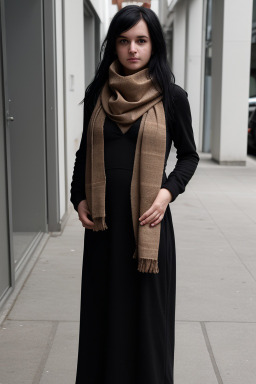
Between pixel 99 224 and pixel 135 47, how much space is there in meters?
0.72

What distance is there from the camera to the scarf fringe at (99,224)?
2.39 metres

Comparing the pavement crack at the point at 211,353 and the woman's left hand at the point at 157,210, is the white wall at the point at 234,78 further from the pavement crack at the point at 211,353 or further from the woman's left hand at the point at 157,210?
the woman's left hand at the point at 157,210

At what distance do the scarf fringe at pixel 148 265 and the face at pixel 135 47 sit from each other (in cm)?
77

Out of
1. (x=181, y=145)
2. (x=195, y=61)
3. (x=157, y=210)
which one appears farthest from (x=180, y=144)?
(x=195, y=61)

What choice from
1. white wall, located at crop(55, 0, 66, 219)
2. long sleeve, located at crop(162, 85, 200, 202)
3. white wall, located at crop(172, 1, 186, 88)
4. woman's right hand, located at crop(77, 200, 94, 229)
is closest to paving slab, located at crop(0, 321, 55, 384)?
woman's right hand, located at crop(77, 200, 94, 229)

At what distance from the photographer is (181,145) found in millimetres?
2459

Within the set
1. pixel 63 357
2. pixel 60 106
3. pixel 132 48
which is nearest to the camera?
pixel 132 48

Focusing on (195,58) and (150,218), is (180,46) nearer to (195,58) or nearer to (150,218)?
(195,58)

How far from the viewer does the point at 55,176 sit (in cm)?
612

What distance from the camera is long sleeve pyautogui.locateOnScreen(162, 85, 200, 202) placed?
2389mm

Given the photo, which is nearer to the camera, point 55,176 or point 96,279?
point 96,279

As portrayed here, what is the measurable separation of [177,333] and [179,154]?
164 centimetres

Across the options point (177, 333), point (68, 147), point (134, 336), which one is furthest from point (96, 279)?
point (68, 147)

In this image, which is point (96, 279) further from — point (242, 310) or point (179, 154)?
point (242, 310)
